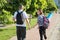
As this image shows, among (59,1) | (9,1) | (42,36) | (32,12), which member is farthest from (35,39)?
(59,1)

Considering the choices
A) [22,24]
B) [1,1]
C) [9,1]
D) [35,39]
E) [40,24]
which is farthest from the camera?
[9,1]

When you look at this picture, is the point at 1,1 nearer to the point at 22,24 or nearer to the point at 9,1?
the point at 9,1

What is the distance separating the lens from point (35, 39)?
15703mm

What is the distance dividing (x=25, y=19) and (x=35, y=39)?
4908 millimetres

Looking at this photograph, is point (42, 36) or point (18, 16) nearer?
point (18, 16)

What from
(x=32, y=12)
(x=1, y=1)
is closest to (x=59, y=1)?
(x=32, y=12)

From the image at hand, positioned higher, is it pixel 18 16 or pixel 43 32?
pixel 18 16

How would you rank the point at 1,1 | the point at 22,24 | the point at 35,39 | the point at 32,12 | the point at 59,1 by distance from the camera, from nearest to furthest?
1. the point at 22,24
2. the point at 35,39
3. the point at 1,1
4. the point at 32,12
5. the point at 59,1

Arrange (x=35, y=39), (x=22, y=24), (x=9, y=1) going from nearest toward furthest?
(x=22, y=24)
(x=35, y=39)
(x=9, y=1)

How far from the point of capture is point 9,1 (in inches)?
922

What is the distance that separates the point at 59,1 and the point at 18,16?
500ft

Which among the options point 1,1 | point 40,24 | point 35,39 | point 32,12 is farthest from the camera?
point 32,12

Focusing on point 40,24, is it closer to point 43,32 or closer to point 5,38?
point 43,32

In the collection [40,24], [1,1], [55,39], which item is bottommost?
[55,39]
